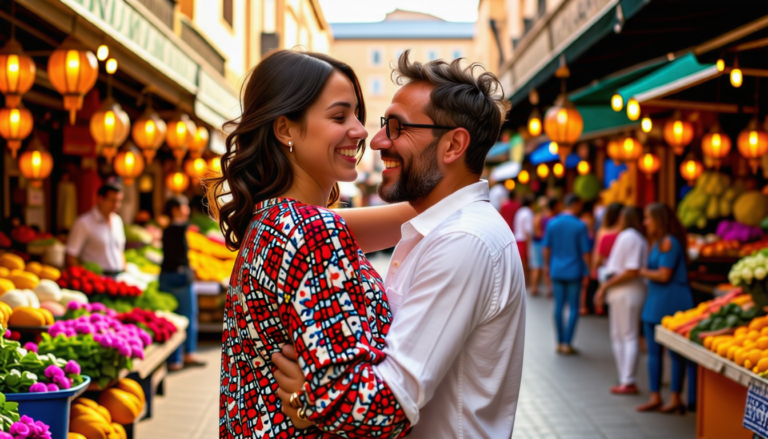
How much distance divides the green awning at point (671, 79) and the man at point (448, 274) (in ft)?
14.3

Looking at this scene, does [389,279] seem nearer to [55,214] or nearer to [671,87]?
[671,87]

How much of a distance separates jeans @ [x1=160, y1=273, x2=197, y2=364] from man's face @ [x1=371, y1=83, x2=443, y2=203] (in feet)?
21.2

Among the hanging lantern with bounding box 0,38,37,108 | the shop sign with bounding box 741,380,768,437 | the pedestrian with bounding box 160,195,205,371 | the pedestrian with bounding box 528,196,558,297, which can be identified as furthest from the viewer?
the pedestrian with bounding box 528,196,558,297

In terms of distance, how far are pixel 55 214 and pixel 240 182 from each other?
10.3 meters

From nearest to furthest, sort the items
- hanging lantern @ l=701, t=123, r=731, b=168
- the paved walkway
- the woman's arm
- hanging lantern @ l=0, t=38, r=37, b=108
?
1. the woman's arm
2. hanging lantern @ l=0, t=38, r=37, b=108
3. the paved walkway
4. hanging lantern @ l=701, t=123, r=731, b=168

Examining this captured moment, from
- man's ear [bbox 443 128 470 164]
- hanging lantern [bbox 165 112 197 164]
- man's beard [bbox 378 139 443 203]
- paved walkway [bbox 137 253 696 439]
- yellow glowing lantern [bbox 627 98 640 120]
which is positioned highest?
yellow glowing lantern [bbox 627 98 640 120]

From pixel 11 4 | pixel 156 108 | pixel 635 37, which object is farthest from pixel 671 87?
pixel 156 108

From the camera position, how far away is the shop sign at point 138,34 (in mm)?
4695

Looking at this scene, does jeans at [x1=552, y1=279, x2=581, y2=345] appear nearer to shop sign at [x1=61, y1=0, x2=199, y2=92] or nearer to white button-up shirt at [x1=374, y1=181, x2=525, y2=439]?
shop sign at [x1=61, y1=0, x2=199, y2=92]

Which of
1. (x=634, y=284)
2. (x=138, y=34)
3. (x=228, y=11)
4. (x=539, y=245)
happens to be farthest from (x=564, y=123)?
(x=228, y=11)

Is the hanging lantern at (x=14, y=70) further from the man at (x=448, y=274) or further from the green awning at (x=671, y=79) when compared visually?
the green awning at (x=671, y=79)

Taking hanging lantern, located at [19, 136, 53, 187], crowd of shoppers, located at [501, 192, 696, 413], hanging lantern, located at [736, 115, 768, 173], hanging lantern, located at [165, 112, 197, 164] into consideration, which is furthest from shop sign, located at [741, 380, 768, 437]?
hanging lantern, located at [165, 112, 197, 164]

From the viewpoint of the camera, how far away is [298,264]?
1776mm

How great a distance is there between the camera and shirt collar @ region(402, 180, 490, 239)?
218cm
